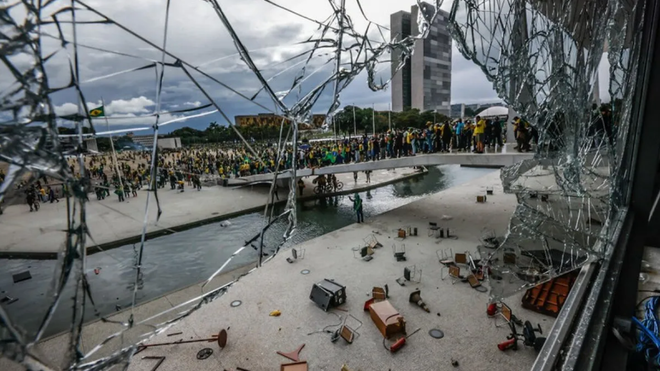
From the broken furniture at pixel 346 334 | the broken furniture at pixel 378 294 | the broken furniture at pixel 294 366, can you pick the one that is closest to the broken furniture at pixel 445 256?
the broken furniture at pixel 378 294

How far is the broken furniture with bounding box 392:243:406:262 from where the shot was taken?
7.21m

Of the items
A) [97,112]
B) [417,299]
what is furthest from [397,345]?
[97,112]

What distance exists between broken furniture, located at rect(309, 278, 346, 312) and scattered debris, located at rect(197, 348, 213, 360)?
194 centimetres

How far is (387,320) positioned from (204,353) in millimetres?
2919

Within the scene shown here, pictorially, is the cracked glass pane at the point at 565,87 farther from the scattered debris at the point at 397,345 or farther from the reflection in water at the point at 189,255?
the reflection in water at the point at 189,255

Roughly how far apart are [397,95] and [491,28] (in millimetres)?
49417

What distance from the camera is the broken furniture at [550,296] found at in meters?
4.86

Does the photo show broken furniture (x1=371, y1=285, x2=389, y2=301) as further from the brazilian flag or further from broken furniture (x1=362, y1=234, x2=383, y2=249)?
the brazilian flag

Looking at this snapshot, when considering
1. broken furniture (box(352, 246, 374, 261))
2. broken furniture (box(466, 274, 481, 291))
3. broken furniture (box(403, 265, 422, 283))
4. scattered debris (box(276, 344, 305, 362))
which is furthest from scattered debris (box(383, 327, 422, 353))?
broken furniture (box(352, 246, 374, 261))

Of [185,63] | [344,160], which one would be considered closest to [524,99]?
[185,63]

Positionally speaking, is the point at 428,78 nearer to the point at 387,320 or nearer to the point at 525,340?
the point at 525,340

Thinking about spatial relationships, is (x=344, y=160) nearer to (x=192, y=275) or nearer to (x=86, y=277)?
(x=192, y=275)

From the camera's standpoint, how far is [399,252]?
7.43 m

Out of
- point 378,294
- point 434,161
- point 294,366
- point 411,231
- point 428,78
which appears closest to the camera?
point 294,366
